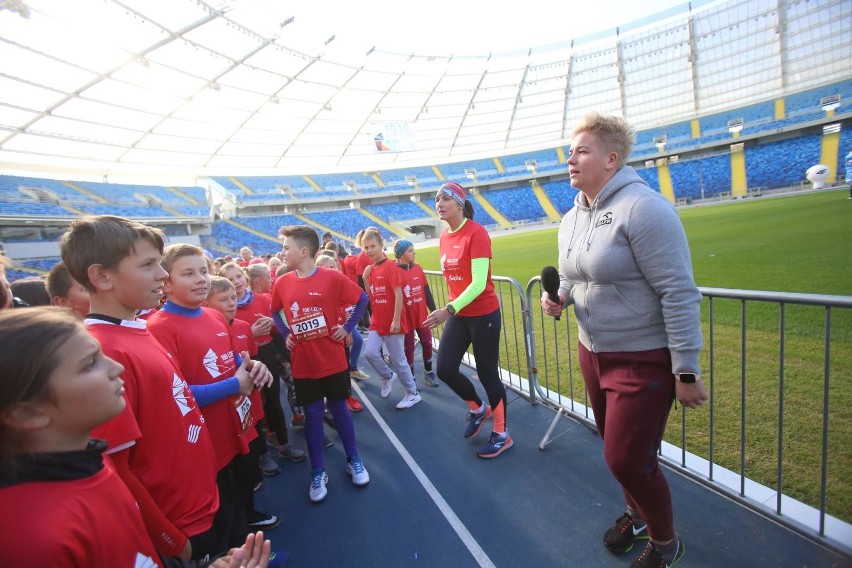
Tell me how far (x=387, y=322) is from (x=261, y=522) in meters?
2.42

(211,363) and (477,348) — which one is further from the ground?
(211,363)

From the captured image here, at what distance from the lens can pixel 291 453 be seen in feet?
12.2

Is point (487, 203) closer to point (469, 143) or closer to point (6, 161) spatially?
point (469, 143)

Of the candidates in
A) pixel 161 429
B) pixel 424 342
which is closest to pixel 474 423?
pixel 424 342

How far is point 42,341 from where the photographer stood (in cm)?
95

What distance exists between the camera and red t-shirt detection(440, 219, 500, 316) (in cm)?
314

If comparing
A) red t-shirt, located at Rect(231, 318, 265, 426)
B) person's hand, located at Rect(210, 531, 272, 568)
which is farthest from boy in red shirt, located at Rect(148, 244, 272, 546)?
person's hand, located at Rect(210, 531, 272, 568)

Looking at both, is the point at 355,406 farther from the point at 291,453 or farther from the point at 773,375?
the point at 773,375

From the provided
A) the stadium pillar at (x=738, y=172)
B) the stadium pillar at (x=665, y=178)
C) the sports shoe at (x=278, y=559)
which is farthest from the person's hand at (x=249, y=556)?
the stadium pillar at (x=665, y=178)

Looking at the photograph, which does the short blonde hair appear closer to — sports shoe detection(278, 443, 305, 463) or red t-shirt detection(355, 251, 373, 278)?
sports shoe detection(278, 443, 305, 463)

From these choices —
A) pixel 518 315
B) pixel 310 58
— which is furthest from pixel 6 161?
pixel 518 315

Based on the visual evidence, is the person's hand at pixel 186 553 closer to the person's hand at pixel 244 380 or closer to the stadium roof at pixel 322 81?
the person's hand at pixel 244 380

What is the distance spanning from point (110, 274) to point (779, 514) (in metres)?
3.60

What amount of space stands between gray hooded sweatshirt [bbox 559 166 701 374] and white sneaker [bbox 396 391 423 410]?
2.81 metres
